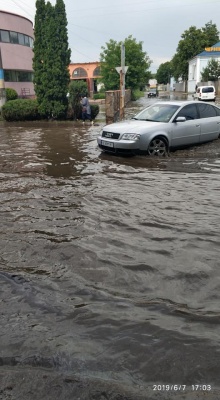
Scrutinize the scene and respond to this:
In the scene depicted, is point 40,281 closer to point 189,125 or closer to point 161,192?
point 161,192

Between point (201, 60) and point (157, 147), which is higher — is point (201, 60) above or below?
above

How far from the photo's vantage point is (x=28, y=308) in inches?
118

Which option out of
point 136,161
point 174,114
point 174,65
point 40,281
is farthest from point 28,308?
point 174,65

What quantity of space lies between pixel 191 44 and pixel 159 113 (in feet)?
200

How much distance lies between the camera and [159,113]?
966 centimetres

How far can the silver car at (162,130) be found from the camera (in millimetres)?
8914

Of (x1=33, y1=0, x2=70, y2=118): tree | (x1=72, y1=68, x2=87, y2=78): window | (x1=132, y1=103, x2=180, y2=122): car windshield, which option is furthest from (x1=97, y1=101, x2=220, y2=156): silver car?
(x1=72, y1=68, x2=87, y2=78): window

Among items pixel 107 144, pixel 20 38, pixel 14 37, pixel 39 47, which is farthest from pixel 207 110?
pixel 20 38

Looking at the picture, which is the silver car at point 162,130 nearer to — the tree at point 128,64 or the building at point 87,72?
the tree at point 128,64

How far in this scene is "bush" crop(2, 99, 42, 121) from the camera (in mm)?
20344

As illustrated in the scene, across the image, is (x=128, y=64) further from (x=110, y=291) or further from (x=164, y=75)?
(x=164, y=75)

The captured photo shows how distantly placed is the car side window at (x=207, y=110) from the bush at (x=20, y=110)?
42.9 feet

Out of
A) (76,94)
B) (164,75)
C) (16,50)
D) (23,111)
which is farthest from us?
(164,75)

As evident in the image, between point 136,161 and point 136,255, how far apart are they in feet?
17.3
